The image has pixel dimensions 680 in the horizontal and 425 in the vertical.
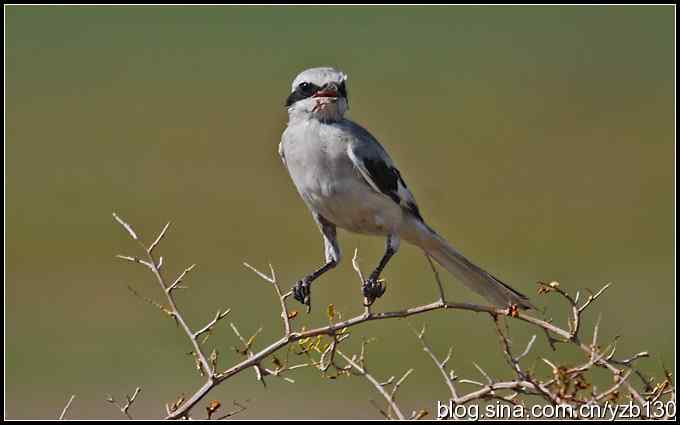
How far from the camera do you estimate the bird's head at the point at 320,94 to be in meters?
4.76

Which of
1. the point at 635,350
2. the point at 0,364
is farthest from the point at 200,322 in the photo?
the point at 635,350

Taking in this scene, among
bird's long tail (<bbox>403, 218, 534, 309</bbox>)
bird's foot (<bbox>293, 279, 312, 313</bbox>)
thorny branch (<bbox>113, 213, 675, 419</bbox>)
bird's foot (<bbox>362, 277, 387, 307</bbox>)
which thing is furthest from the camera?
bird's foot (<bbox>293, 279, 312, 313</bbox>)

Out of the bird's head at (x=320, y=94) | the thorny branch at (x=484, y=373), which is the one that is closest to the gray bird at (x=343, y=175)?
the bird's head at (x=320, y=94)

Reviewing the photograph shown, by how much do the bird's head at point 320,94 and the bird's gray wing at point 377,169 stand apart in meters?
0.15

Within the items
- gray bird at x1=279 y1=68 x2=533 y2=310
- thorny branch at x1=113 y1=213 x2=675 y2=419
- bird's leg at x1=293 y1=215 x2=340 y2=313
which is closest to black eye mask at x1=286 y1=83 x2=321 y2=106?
gray bird at x1=279 y1=68 x2=533 y2=310

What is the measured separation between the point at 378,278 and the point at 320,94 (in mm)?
846

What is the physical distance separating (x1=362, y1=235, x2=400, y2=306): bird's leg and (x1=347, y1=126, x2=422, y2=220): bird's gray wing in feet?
0.60

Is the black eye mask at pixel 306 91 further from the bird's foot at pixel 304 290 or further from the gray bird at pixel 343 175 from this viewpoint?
the bird's foot at pixel 304 290

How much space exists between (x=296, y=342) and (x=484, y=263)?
1062 cm

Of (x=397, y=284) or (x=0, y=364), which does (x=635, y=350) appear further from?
(x=0, y=364)

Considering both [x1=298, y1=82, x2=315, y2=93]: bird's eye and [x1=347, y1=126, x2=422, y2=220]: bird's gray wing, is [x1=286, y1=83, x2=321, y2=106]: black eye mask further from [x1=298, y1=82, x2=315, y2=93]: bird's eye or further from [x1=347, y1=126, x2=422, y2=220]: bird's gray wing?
[x1=347, y1=126, x2=422, y2=220]: bird's gray wing

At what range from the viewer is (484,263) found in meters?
13.9

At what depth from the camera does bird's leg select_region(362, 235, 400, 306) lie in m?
4.67

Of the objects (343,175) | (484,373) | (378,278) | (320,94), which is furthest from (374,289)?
(484,373)
